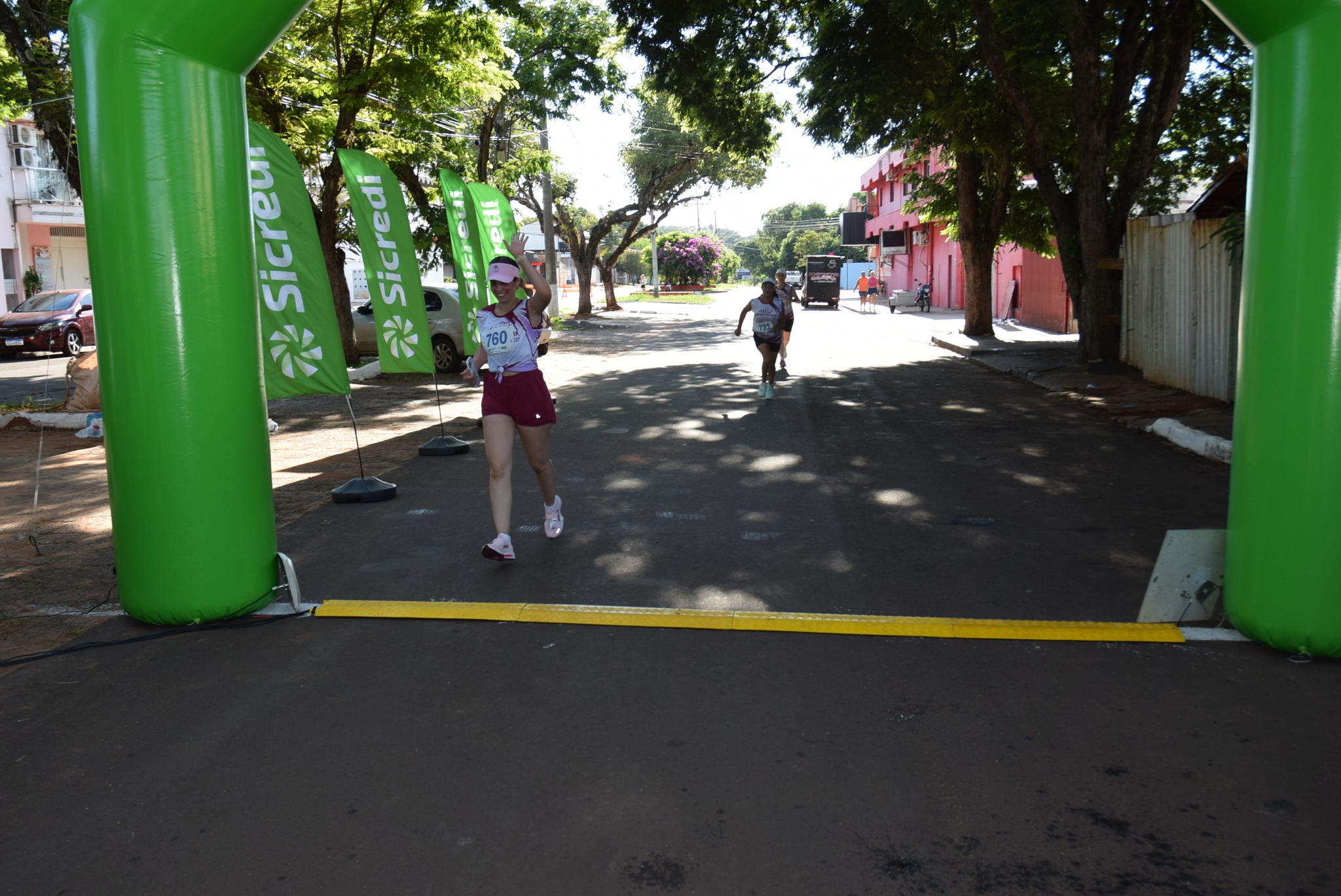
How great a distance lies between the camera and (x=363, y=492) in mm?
8250

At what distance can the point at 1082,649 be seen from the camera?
4762 millimetres

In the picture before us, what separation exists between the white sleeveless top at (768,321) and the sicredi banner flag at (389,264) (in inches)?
250

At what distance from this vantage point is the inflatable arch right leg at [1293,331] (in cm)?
424

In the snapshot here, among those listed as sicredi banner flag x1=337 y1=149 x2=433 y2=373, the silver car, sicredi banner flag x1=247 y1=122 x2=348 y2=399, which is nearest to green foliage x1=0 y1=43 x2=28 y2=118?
the silver car

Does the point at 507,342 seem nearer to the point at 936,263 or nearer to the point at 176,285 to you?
the point at 176,285

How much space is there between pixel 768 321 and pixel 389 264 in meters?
6.89

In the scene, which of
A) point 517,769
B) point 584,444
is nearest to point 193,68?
point 517,769

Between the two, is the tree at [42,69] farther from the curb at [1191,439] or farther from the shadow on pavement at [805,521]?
the curb at [1191,439]

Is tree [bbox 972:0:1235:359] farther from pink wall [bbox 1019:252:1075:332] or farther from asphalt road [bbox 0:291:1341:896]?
asphalt road [bbox 0:291:1341:896]

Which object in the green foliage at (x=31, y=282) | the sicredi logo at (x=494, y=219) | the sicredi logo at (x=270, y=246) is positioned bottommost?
the sicredi logo at (x=270, y=246)

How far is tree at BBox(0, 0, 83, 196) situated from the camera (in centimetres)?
1369

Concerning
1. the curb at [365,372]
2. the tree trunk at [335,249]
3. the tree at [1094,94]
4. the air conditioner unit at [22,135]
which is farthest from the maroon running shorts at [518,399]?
the air conditioner unit at [22,135]

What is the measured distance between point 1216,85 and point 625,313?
94.7ft

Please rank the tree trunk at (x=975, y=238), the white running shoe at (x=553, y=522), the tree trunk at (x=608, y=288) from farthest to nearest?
the tree trunk at (x=608, y=288) < the tree trunk at (x=975, y=238) < the white running shoe at (x=553, y=522)
